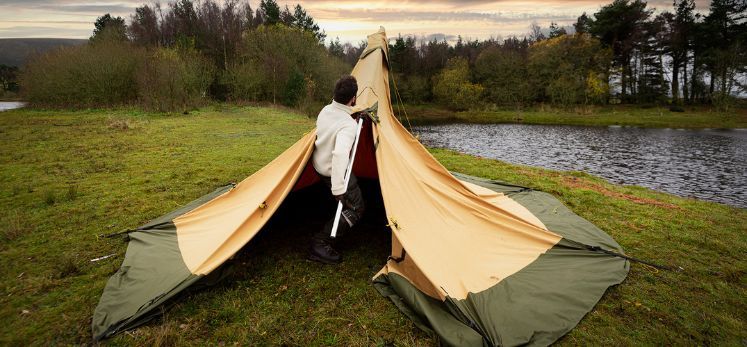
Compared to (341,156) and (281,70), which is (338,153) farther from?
(281,70)

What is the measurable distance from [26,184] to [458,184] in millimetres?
9725

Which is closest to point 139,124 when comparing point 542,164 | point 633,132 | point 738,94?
point 542,164

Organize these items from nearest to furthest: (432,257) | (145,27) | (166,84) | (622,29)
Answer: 1. (432,257)
2. (166,84)
3. (622,29)
4. (145,27)

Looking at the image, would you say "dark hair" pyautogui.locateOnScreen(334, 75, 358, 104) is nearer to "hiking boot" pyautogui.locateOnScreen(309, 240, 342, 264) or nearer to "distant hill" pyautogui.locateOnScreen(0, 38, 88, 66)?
"hiking boot" pyautogui.locateOnScreen(309, 240, 342, 264)

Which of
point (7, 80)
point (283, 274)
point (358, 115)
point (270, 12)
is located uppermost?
point (270, 12)

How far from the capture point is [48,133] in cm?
1563

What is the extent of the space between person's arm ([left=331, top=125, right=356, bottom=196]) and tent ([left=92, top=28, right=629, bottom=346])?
49cm

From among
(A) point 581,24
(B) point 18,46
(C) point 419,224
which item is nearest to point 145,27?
(C) point 419,224

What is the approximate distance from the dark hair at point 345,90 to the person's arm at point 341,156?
1.30 feet

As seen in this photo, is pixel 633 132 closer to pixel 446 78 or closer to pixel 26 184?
pixel 446 78

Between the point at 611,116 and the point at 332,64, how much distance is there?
3224cm

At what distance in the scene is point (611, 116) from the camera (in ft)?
127

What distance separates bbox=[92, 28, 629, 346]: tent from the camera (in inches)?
137

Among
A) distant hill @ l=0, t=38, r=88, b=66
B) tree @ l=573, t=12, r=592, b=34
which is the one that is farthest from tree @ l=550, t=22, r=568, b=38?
distant hill @ l=0, t=38, r=88, b=66
